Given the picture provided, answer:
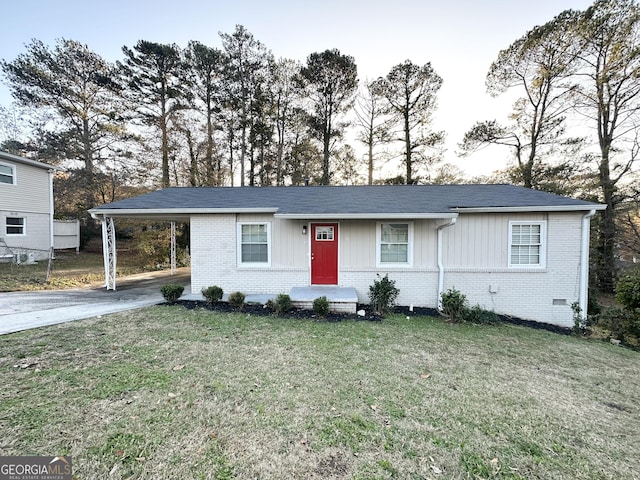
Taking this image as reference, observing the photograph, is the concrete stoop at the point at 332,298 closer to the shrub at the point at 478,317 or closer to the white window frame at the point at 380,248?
the white window frame at the point at 380,248

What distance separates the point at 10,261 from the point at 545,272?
855 inches

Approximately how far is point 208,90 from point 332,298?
685 inches

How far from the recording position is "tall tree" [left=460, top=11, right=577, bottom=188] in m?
12.8

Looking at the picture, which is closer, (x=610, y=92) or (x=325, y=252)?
(x=325, y=252)

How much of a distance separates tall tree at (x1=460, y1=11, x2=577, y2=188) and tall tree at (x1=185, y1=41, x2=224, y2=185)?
51.9ft

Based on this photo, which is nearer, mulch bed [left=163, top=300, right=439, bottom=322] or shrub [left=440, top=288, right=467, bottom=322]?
mulch bed [left=163, top=300, right=439, bottom=322]

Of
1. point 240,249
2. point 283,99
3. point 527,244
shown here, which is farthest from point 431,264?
point 283,99

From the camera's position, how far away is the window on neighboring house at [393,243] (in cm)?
766

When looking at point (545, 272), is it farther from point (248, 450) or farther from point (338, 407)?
point (248, 450)

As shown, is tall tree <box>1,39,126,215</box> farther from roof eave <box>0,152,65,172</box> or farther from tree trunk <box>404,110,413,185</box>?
tree trunk <box>404,110,413,185</box>

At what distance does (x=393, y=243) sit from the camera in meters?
7.71

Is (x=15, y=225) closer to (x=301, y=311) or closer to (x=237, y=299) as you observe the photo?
(x=237, y=299)

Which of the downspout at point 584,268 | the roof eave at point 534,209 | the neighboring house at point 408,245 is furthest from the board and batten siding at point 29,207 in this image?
the downspout at point 584,268

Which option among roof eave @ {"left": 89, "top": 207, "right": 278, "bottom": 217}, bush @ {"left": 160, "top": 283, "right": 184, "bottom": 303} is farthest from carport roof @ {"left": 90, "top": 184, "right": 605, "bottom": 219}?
bush @ {"left": 160, "top": 283, "right": 184, "bottom": 303}
